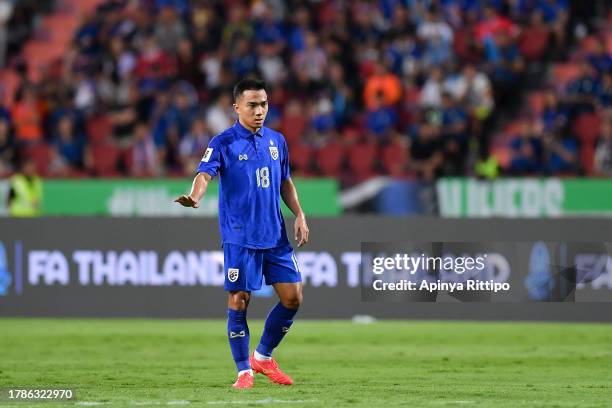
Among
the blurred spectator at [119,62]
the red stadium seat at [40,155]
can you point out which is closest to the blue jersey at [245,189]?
the red stadium seat at [40,155]

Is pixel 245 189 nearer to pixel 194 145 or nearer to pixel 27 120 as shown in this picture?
pixel 194 145

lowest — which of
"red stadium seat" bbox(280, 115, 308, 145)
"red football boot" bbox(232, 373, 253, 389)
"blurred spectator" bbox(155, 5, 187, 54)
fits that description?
"red football boot" bbox(232, 373, 253, 389)

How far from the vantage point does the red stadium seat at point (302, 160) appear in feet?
68.8

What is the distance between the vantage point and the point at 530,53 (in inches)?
898

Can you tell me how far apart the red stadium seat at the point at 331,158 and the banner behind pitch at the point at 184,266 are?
3.58m

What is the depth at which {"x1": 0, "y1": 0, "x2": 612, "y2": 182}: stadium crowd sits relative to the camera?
2070 centimetres

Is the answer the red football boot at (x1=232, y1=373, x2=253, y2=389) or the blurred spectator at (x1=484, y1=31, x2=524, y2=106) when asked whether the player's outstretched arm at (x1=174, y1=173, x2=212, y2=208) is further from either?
the blurred spectator at (x1=484, y1=31, x2=524, y2=106)

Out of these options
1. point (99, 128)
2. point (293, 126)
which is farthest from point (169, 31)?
point (293, 126)

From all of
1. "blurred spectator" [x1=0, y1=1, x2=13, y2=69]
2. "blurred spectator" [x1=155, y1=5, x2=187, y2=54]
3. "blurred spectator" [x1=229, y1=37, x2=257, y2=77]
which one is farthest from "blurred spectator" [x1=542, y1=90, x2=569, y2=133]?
"blurred spectator" [x1=0, y1=1, x2=13, y2=69]

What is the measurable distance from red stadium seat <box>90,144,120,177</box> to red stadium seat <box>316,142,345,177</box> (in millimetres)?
3451

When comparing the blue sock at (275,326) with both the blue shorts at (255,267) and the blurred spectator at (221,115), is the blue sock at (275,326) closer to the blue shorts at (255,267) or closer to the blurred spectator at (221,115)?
the blue shorts at (255,267)

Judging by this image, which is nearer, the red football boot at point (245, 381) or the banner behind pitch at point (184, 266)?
the red football boot at point (245, 381)

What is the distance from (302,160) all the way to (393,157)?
4.78ft

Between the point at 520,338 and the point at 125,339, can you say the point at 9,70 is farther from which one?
the point at 520,338
